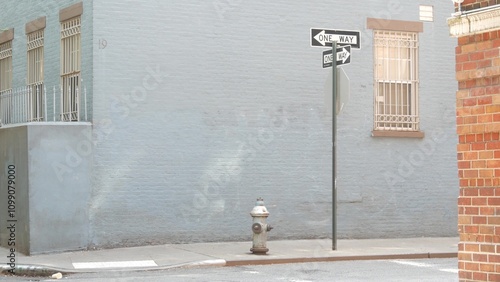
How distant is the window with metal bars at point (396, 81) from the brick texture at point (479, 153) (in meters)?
10.5

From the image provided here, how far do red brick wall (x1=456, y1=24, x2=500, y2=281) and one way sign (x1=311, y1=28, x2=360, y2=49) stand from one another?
7775 mm

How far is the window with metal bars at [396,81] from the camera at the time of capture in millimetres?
18594

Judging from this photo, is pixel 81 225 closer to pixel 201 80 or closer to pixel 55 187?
pixel 55 187

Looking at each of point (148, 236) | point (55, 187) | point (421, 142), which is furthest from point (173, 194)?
point (421, 142)

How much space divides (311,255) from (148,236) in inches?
127

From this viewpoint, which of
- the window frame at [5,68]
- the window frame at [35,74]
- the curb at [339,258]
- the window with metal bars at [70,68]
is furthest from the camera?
the window frame at [5,68]

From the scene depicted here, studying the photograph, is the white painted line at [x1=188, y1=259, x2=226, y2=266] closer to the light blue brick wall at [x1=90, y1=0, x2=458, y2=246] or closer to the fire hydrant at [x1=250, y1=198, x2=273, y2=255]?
the fire hydrant at [x1=250, y1=198, x2=273, y2=255]

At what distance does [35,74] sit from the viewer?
1925cm

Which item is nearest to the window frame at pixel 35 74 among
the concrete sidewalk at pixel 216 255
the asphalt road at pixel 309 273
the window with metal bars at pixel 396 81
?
the concrete sidewalk at pixel 216 255

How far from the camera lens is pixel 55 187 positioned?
16.1m

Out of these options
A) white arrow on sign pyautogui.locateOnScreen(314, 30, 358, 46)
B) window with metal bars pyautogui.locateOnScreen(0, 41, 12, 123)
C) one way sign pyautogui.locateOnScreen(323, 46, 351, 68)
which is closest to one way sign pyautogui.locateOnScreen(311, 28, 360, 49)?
white arrow on sign pyautogui.locateOnScreen(314, 30, 358, 46)

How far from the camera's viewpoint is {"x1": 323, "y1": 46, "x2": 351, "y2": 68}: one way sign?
612 inches

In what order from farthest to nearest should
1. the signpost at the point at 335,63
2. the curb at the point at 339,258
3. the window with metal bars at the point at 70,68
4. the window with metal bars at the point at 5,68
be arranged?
the window with metal bars at the point at 5,68
the window with metal bars at the point at 70,68
the signpost at the point at 335,63
the curb at the point at 339,258

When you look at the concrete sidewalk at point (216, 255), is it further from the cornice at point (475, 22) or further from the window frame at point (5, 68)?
the cornice at point (475, 22)
